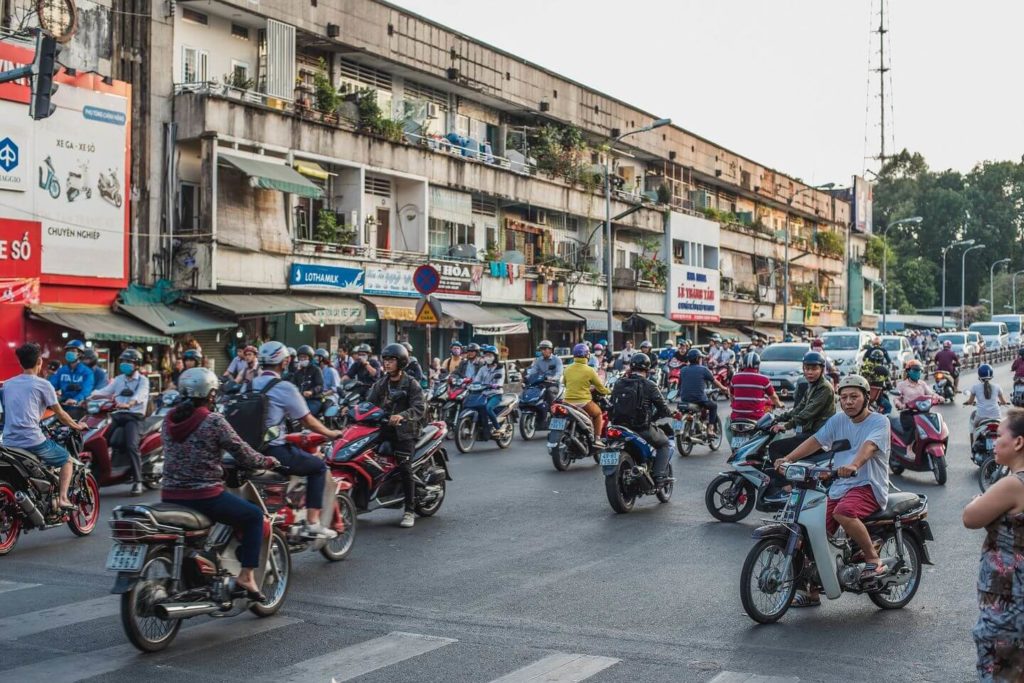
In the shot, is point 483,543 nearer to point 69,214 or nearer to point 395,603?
point 395,603

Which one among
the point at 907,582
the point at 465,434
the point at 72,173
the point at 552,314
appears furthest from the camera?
the point at 552,314

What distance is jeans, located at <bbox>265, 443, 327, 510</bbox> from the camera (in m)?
8.82

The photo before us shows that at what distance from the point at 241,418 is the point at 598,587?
3039 mm

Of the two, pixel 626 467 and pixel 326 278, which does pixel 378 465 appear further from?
pixel 326 278

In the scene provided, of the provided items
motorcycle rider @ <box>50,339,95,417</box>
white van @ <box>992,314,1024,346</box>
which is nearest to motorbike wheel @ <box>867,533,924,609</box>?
motorcycle rider @ <box>50,339,95,417</box>

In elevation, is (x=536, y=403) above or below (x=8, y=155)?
below

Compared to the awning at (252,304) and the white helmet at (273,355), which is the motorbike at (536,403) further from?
the white helmet at (273,355)

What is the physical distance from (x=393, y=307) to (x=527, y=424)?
11844 millimetres

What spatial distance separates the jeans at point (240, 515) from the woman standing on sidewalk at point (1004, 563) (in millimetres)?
4348

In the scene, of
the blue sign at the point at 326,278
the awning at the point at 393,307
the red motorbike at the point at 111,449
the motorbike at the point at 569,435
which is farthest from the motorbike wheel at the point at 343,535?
the awning at the point at 393,307

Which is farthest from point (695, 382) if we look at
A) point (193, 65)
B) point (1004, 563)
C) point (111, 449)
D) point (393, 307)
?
point (193, 65)

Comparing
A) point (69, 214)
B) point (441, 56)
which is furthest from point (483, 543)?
point (441, 56)

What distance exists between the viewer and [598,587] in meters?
8.76

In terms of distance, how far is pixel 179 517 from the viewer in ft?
22.4
